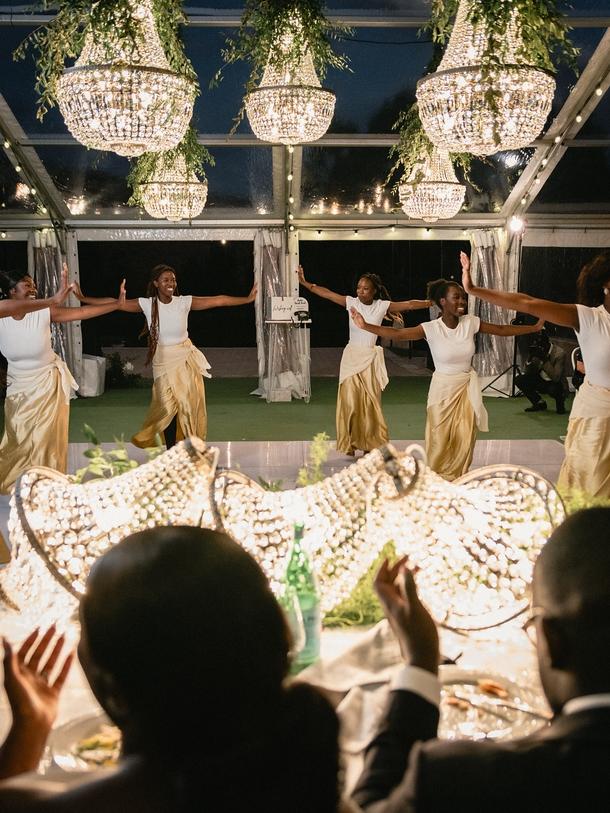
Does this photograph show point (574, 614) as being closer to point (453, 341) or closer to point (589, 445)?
point (589, 445)

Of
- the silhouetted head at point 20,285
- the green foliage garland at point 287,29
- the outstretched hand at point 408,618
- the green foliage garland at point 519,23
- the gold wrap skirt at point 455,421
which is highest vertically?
the green foliage garland at point 287,29

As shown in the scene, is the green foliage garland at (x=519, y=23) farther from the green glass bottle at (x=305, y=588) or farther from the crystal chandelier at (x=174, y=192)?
the crystal chandelier at (x=174, y=192)

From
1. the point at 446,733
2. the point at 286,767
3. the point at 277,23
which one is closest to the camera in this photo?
the point at 286,767

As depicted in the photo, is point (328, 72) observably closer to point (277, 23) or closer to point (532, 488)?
point (277, 23)

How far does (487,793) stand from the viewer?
1.04 meters

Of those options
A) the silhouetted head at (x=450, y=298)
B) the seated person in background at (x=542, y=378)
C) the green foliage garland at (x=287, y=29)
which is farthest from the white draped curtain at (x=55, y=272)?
the green foliage garland at (x=287, y=29)

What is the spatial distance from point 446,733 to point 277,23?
4.31m

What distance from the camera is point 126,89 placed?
387cm

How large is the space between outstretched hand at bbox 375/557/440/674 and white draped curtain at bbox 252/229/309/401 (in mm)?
11258

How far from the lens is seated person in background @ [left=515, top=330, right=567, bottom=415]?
1155 centimetres

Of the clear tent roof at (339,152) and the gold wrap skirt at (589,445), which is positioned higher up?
the clear tent roof at (339,152)

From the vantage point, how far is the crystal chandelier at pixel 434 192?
29.8 feet

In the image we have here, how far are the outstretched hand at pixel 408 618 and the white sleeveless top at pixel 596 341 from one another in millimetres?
3324

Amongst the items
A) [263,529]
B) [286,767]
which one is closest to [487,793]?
[286,767]
